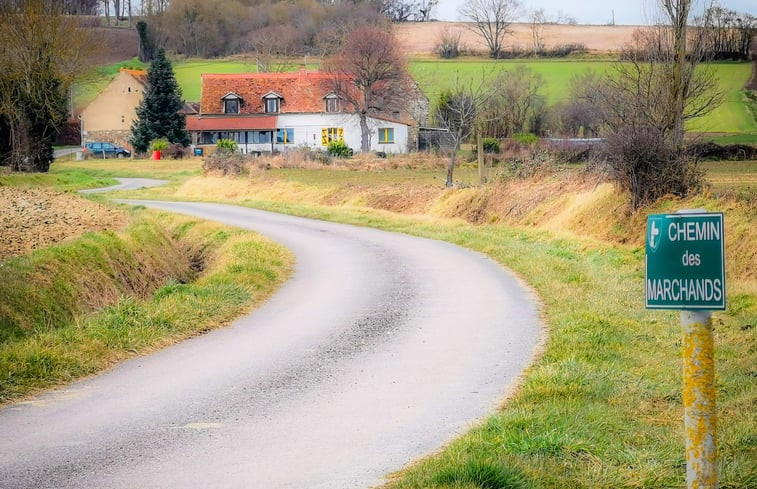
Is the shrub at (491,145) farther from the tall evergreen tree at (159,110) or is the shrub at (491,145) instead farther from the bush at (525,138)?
the tall evergreen tree at (159,110)

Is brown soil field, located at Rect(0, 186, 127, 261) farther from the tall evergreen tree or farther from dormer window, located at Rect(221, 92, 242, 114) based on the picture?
dormer window, located at Rect(221, 92, 242, 114)

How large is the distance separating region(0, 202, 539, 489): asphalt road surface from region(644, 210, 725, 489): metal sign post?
2368 millimetres

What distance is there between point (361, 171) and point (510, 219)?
103 feet

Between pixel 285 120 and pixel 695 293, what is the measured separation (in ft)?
272

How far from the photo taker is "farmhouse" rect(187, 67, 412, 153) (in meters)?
84.8

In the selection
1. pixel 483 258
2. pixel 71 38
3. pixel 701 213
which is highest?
pixel 71 38

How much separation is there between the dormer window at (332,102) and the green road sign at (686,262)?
80.7m

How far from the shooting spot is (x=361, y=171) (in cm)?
6041

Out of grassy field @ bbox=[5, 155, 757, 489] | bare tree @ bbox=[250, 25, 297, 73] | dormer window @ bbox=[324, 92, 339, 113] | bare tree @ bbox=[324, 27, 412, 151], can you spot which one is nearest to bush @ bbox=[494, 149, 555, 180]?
grassy field @ bbox=[5, 155, 757, 489]

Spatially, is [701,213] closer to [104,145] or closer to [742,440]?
[742,440]

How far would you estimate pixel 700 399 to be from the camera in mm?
5098

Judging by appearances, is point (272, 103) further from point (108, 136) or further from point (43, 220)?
point (43, 220)

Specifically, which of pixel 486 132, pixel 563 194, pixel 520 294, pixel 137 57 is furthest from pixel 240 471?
pixel 137 57

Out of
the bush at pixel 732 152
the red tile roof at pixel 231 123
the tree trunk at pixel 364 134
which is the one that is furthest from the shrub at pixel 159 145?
the bush at pixel 732 152
